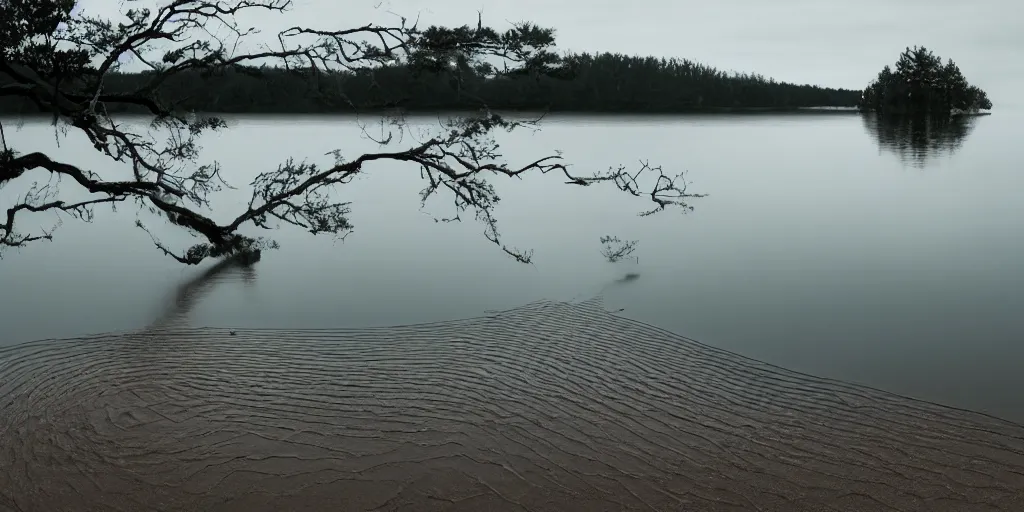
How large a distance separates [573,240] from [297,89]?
6.53 meters

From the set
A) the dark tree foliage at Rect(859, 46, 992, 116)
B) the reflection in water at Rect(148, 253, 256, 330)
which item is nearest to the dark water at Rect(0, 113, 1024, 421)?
the reflection in water at Rect(148, 253, 256, 330)

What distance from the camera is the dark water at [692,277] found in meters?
8.58

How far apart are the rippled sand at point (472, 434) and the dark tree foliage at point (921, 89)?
83138 millimetres

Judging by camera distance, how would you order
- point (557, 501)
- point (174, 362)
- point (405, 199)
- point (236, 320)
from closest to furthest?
point (557, 501) < point (174, 362) < point (236, 320) < point (405, 199)

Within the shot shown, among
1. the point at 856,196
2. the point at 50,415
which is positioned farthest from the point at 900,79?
the point at 50,415

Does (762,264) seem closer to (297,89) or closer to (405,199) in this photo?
(297,89)

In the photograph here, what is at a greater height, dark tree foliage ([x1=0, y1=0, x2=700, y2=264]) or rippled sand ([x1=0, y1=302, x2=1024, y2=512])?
dark tree foliage ([x1=0, y1=0, x2=700, y2=264])

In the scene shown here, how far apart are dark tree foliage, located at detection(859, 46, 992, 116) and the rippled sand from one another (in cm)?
8314

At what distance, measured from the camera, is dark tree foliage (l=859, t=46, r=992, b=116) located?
7838 centimetres

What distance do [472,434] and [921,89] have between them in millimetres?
86958

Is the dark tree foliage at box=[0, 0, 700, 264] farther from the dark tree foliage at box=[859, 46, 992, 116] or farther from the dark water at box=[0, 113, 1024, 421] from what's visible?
the dark tree foliage at box=[859, 46, 992, 116]

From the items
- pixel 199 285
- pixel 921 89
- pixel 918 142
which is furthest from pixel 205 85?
pixel 921 89

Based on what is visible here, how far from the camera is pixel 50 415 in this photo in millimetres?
6066

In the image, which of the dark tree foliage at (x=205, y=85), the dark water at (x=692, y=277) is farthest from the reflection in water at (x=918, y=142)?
the dark tree foliage at (x=205, y=85)
